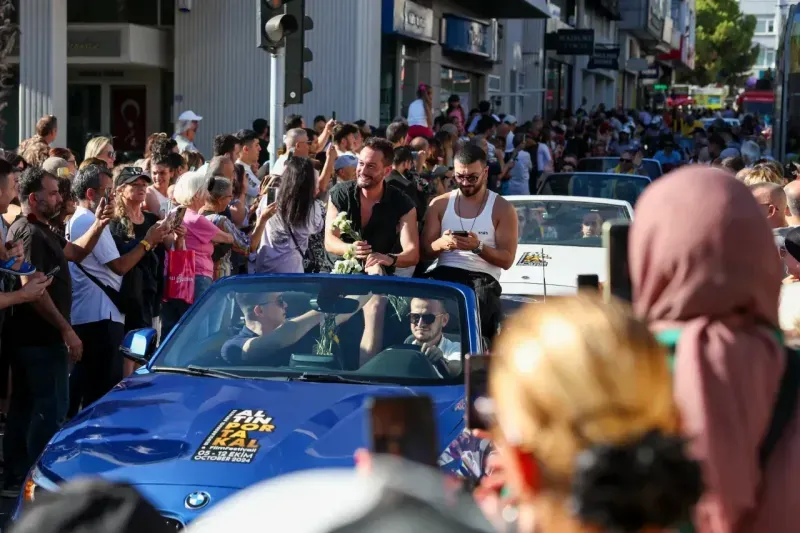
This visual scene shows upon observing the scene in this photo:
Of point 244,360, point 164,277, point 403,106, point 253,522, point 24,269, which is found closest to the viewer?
point 253,522

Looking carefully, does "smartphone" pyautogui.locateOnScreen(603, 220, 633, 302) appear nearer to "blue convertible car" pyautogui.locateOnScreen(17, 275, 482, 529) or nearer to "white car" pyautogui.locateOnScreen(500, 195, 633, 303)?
"blue convertible car" pyautogui.locateOnScreen(17, 275, 482, 529)

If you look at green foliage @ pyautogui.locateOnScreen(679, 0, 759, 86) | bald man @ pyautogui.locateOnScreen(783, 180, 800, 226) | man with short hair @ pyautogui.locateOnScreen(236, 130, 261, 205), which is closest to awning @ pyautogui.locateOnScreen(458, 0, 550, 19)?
man with short hair @ pyautogui.locateOnScreen(236, 130, 261, 205)

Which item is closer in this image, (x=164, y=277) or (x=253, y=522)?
(x=253, y=522)

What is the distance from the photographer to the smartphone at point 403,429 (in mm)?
1689

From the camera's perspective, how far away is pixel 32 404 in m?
7.03

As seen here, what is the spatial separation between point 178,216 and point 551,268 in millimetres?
3400

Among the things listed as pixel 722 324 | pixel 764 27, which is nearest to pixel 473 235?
pixel 722 324

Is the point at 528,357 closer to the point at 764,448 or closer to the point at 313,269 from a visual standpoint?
the point at 764,448

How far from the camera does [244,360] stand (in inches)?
238

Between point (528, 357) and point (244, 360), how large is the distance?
175 inches

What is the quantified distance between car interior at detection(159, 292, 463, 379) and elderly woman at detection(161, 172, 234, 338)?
263cm

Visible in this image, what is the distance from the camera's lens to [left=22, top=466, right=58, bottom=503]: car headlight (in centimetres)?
493

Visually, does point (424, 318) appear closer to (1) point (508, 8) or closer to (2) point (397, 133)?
(2) point (397, 133)

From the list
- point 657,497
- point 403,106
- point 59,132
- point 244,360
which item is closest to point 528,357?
point 657,497
